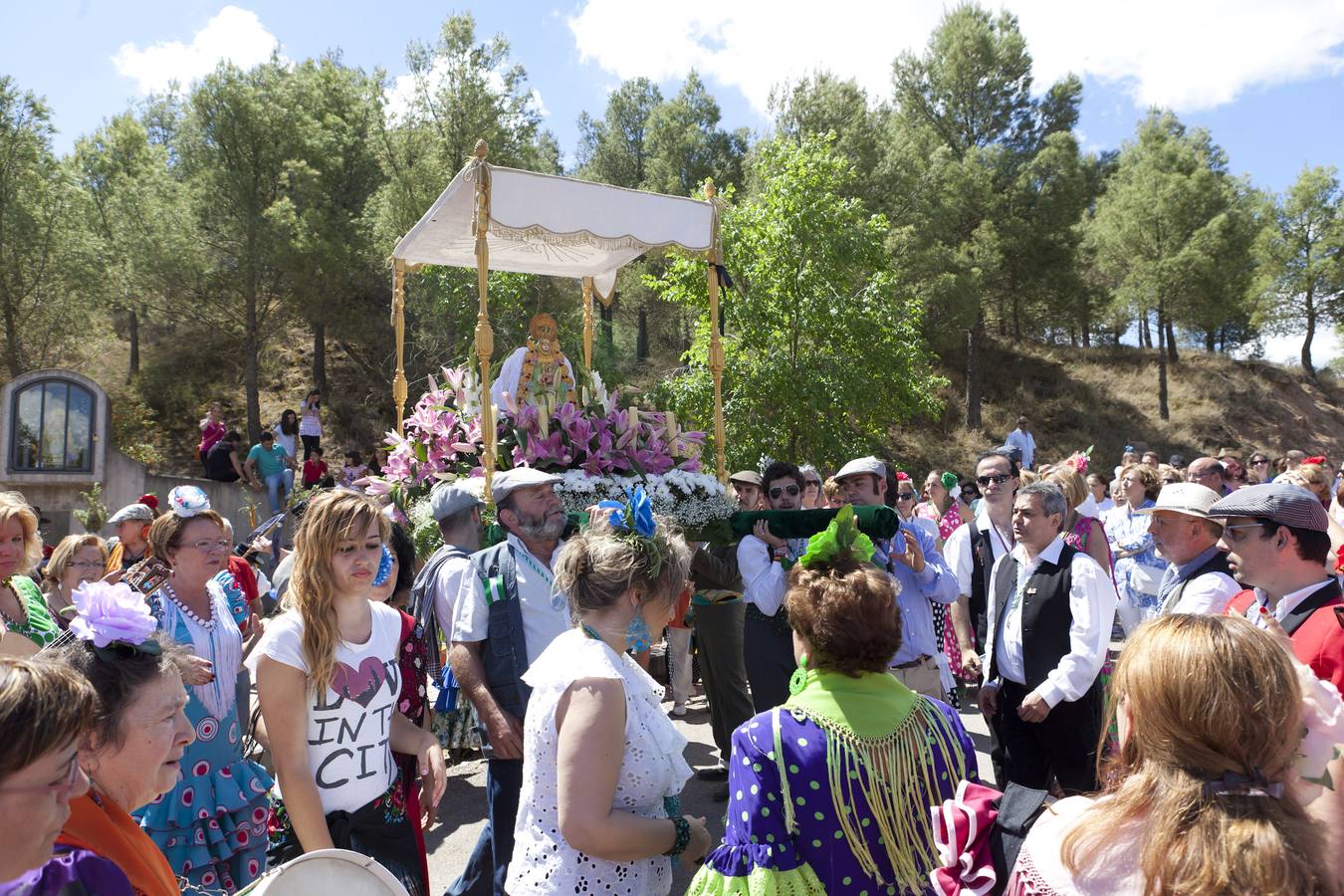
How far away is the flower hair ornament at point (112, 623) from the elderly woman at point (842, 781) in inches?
51.3

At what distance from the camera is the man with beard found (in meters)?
3.30

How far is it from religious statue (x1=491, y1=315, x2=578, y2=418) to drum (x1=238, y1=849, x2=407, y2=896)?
5070mm

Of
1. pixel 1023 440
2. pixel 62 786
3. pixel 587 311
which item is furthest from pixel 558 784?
pixel 1023 440

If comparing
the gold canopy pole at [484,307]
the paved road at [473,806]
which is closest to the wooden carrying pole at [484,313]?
the gold canopy pole at [484,307]

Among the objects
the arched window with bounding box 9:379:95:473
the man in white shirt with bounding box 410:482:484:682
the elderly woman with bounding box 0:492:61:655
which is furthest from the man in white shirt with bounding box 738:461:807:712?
the arched window with bounding box 9:379:95:473

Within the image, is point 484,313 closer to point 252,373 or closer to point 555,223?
point 555,223

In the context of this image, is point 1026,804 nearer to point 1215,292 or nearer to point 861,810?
point 861,810

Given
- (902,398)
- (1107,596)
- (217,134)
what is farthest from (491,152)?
(1107,596)

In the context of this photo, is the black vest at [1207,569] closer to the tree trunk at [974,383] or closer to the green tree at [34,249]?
the green tree at [34,249]

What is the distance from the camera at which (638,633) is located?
7.80ft

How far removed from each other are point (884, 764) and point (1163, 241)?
33545 millimetres

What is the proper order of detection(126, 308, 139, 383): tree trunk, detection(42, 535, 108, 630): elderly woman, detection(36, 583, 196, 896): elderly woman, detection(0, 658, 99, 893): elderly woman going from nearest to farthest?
1. detection(0, 658, 99, 893): elderly woman
2. detection(36, 583, 196, 896): elderly woman
3. detection(42, 535, 108, 630): elderly woman
4. detection(126, 308, 139, 383): tree trunk

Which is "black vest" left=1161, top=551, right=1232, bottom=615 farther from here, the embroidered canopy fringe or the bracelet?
the bracelet

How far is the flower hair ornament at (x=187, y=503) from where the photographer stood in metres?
3.31
